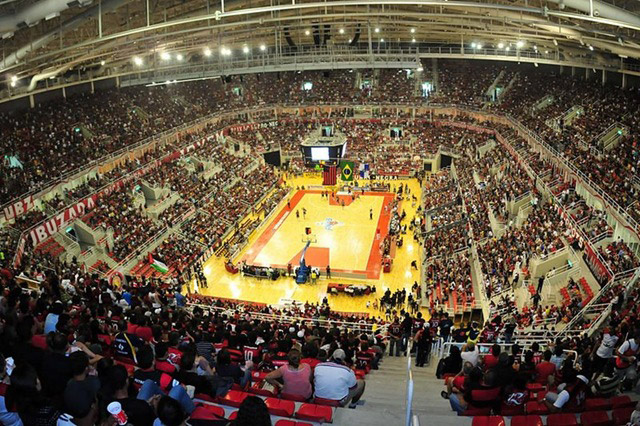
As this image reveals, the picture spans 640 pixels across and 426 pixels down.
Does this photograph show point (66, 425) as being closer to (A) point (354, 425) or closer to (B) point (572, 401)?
(A) point (354, 425)

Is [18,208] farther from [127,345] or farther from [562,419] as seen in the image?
[562,419]

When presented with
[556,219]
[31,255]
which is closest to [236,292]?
[31,255]

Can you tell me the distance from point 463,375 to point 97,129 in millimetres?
36115

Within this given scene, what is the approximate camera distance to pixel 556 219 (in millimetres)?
24281

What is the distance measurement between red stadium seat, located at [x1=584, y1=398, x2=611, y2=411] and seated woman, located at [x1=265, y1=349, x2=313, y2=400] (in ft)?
12.9

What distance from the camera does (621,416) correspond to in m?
6.75

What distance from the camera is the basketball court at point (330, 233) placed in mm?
30375

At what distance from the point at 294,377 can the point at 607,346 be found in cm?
617

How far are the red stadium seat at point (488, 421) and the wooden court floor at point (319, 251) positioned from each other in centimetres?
1766

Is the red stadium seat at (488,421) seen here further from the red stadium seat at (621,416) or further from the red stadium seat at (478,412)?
the red stadium seat at (621,416)

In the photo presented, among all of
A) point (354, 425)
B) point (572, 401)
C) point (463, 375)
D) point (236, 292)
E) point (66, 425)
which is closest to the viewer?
point (66, 425)

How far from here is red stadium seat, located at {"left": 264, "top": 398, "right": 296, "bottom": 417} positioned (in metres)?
6.84

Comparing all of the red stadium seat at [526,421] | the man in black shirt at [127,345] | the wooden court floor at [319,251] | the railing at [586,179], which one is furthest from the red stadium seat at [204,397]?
A: the wooden court floor at [319,251]

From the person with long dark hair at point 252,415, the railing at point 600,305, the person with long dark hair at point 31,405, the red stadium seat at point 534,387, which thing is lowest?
the railing at point 600,305
